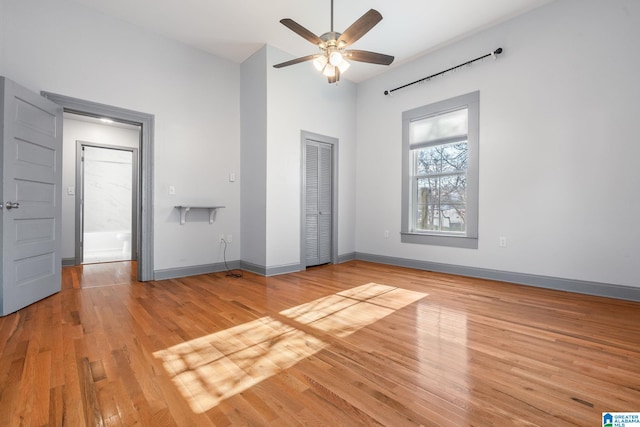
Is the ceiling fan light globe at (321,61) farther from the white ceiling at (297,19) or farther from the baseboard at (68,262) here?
the baseboard at (68,262)

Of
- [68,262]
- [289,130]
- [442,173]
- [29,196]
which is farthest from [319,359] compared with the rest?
[68,262]

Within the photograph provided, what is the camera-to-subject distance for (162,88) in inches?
157

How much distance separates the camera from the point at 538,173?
3.53 meters

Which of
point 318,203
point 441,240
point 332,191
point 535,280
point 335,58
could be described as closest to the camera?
point 335,58

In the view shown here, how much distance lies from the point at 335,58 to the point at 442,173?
263 cm

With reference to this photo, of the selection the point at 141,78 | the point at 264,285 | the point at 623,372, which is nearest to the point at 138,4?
the point at 141,78

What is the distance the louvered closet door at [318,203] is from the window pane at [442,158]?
5.04 feet

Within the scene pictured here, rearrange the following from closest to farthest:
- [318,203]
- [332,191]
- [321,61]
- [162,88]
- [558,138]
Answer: [321,61] < [558,138] < [162,88] < [318,203] < [332,191]

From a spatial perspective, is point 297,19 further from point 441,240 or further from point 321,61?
point 441,240

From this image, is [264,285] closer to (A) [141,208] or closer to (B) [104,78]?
(A) [141,208]

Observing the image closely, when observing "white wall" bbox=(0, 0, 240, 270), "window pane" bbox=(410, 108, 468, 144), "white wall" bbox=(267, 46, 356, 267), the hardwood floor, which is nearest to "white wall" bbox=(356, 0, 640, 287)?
"window pane" bbox=(410, 108, 468, 144)

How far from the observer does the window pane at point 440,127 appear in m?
4.27

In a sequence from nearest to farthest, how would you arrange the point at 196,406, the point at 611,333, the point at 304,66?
the point at 196,406, the point at 611,333, the point at 304,66

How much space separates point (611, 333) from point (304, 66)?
4.73 metres
